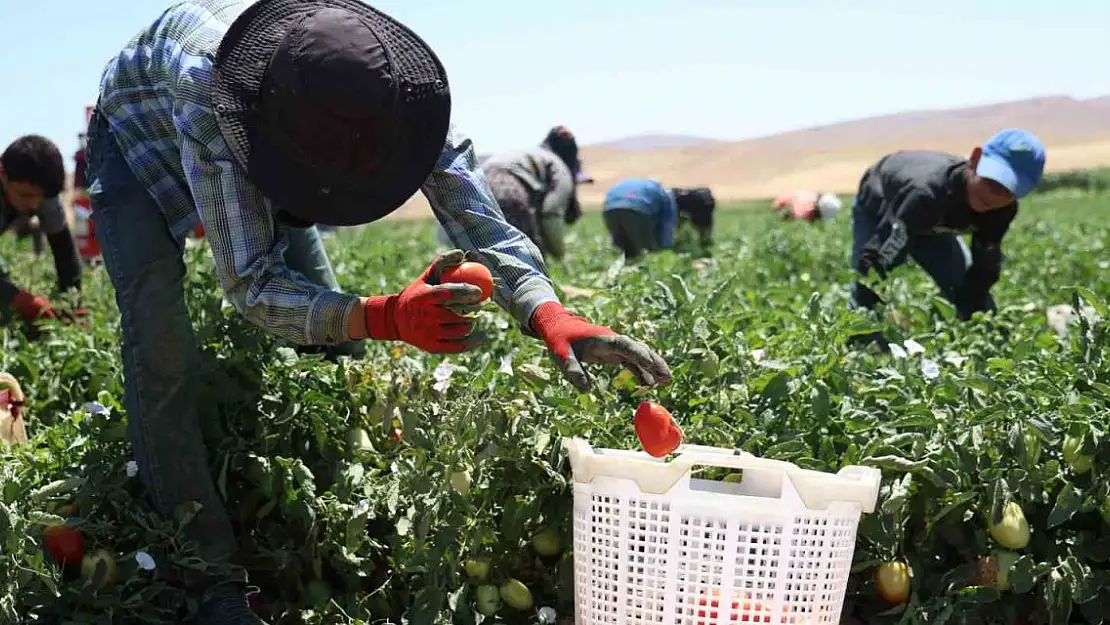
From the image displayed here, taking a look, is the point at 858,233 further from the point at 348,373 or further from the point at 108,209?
the point at 108,209

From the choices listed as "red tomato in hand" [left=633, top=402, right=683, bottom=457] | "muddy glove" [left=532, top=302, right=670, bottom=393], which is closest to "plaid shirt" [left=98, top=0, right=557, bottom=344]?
"muddy glove" [left=532, top=302, right=670, bottom=393]

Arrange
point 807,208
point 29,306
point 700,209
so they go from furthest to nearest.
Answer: point 807,208
point 700,209
point 29,306

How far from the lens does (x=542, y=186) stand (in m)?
5.84

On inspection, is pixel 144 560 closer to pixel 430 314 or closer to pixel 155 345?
pixel 155 345

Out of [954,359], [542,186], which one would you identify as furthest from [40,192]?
[954,359]

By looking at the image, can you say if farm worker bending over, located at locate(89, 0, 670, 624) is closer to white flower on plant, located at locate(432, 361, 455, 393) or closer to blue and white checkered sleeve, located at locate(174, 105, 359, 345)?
blue and white checkered sleeve, located at locate(174, 105, 359, 345)

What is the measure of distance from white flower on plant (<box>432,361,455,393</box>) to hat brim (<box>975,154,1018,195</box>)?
252 cm

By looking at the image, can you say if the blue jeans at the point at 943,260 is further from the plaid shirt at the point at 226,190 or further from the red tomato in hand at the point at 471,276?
the red tomato in hand at the point at 471,276

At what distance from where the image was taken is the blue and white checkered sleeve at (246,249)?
82.4 inches

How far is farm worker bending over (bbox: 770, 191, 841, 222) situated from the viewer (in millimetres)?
11828

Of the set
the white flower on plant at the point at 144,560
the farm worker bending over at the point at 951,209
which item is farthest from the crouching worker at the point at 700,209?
the white flower on plant at the point at 144,560

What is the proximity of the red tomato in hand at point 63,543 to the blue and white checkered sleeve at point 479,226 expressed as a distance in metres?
1.05

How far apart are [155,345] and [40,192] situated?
2.66 m

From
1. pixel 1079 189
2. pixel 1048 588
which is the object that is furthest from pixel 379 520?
pixel 1079 189
